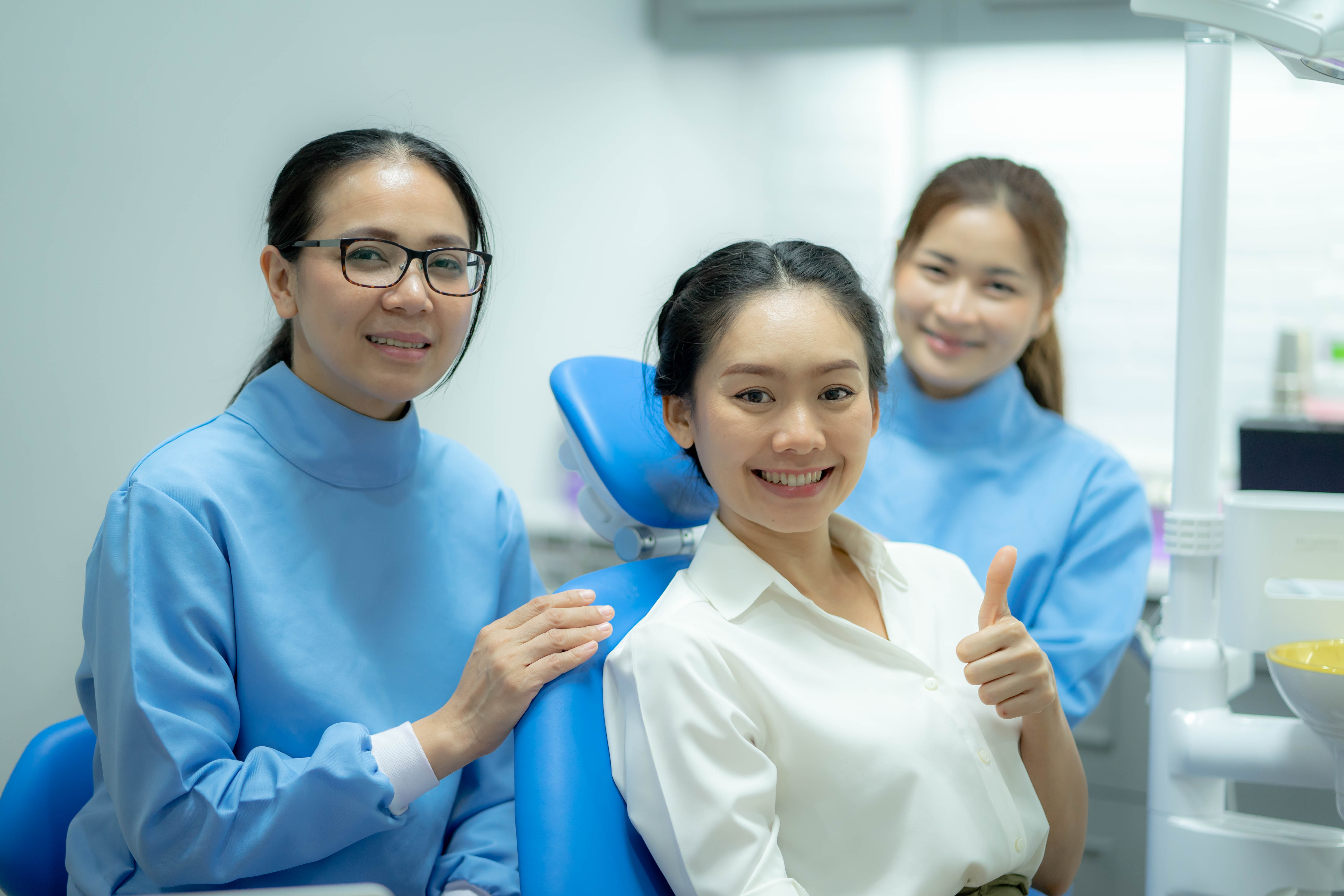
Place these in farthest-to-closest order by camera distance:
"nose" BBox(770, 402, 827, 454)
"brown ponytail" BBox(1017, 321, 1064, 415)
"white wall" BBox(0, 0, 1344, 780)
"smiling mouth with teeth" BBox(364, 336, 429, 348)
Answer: "brown ponytail" BBox(1017, 321, 1064, 415)
"white wall" BBox(0, 0, 1344, 780)
"smiling mouth with teeth" BBox(364, 336, 429, 348)
"nose" BBox(770, 402, 827, 454)

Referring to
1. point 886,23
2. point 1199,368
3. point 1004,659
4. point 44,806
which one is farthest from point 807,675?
point 886,23

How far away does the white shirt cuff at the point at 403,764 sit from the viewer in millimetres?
1107

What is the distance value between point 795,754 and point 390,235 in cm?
72

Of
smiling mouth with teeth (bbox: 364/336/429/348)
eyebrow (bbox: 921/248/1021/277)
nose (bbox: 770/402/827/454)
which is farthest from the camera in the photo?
eyebrow (bbox: 921/248/1021/277)

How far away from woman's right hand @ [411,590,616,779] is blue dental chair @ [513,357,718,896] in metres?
0.03

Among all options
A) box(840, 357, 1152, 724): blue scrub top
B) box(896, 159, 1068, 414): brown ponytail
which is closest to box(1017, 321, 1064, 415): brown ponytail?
box(840, 357, 1152, 724): blue scrub top

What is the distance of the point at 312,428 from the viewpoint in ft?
4.04

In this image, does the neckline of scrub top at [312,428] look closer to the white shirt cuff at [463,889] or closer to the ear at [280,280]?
the ear at [280,280]

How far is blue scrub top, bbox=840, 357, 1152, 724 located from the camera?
1.56 metres

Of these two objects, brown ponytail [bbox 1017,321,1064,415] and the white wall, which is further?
brown ponytail [bbox 1017,321,1064,415]

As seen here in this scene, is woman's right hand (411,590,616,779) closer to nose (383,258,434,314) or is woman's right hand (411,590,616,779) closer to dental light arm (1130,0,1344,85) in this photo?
nose (383,258,434,314)

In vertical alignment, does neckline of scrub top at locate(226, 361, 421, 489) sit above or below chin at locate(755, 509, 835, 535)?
above

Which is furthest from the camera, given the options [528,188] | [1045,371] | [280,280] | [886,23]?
[886,23]

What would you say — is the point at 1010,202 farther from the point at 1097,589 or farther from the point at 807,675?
the point at 807,675
